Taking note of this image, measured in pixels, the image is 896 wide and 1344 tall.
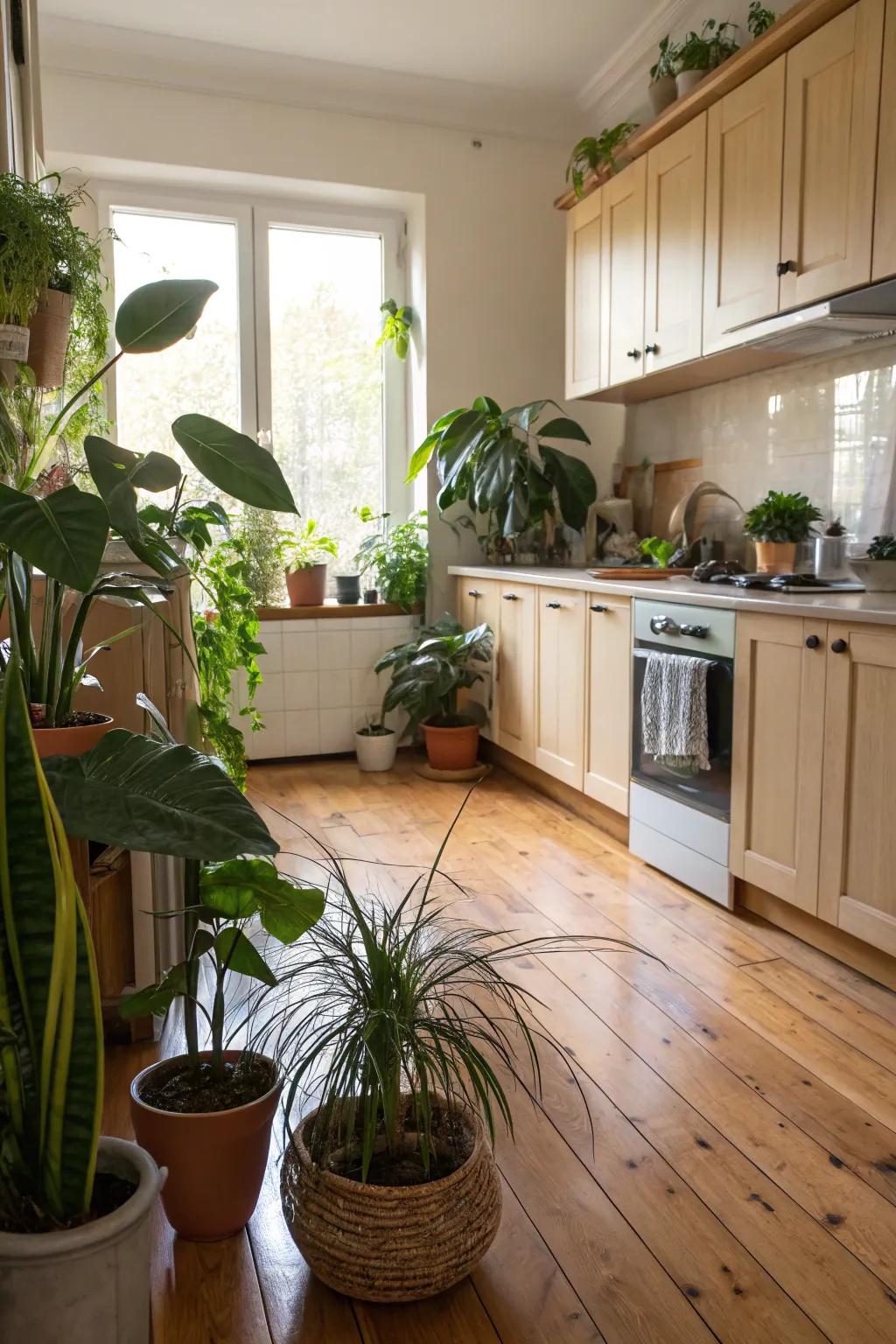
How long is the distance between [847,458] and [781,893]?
1435 mm

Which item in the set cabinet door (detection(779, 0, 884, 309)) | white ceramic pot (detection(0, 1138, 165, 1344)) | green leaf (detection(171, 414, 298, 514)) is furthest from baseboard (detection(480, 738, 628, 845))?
white ceramic pot (detection(0, 1138, 165, 1344))

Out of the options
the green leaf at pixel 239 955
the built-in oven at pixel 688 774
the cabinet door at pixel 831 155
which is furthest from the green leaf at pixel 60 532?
the cabinet door at pixel 831 155

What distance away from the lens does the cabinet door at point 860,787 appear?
2.20m

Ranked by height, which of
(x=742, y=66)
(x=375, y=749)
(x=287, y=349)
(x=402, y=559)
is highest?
(x=742, y=66)

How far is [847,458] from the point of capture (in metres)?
3.20

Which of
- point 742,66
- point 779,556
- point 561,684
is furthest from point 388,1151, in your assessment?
point 742,66

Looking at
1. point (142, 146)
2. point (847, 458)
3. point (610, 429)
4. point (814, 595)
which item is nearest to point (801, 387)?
point (847, 458)

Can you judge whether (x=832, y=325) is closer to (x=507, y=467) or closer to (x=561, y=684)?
(x=561, y=684)

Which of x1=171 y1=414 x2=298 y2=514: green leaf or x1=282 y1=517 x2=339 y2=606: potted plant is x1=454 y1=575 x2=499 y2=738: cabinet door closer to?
x1=282 y1=517 x2=339 y2=606: potted plant

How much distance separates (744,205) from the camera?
307 centimetres

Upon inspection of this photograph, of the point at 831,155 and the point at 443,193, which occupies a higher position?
the point at 443,193

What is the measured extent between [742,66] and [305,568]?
2584 mm

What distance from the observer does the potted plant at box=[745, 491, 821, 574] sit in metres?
3.22

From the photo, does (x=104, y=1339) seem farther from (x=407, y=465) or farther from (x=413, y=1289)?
(x=407, y=465)
